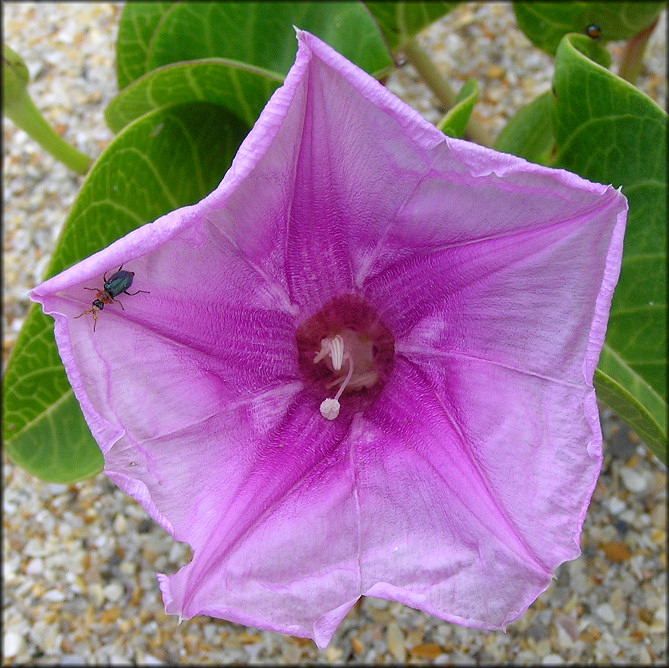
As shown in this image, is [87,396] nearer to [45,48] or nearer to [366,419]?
[366,419]

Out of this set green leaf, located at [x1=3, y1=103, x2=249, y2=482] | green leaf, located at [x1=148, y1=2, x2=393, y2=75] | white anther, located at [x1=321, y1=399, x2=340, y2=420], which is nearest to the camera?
white anther, located at [x1=321, y1=399, x2=340, y2=420]

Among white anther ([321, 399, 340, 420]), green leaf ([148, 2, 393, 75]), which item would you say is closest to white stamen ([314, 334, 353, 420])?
white anther ([321, 399, 340, 420])

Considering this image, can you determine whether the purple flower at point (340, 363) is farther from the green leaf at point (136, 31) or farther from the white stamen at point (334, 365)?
the green leaf at point (136, 31)

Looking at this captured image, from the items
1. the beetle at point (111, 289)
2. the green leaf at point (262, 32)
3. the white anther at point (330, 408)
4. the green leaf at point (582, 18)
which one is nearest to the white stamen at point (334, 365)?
the white anther at point (330, 408)

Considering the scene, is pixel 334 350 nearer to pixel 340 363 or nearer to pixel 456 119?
pixel 340 363

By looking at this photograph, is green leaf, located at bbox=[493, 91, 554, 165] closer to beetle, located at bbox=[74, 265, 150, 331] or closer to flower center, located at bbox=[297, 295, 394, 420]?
flower center, located at bbox=[297, 295, 394, 420]

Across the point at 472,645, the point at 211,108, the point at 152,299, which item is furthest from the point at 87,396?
the point at 472,645
